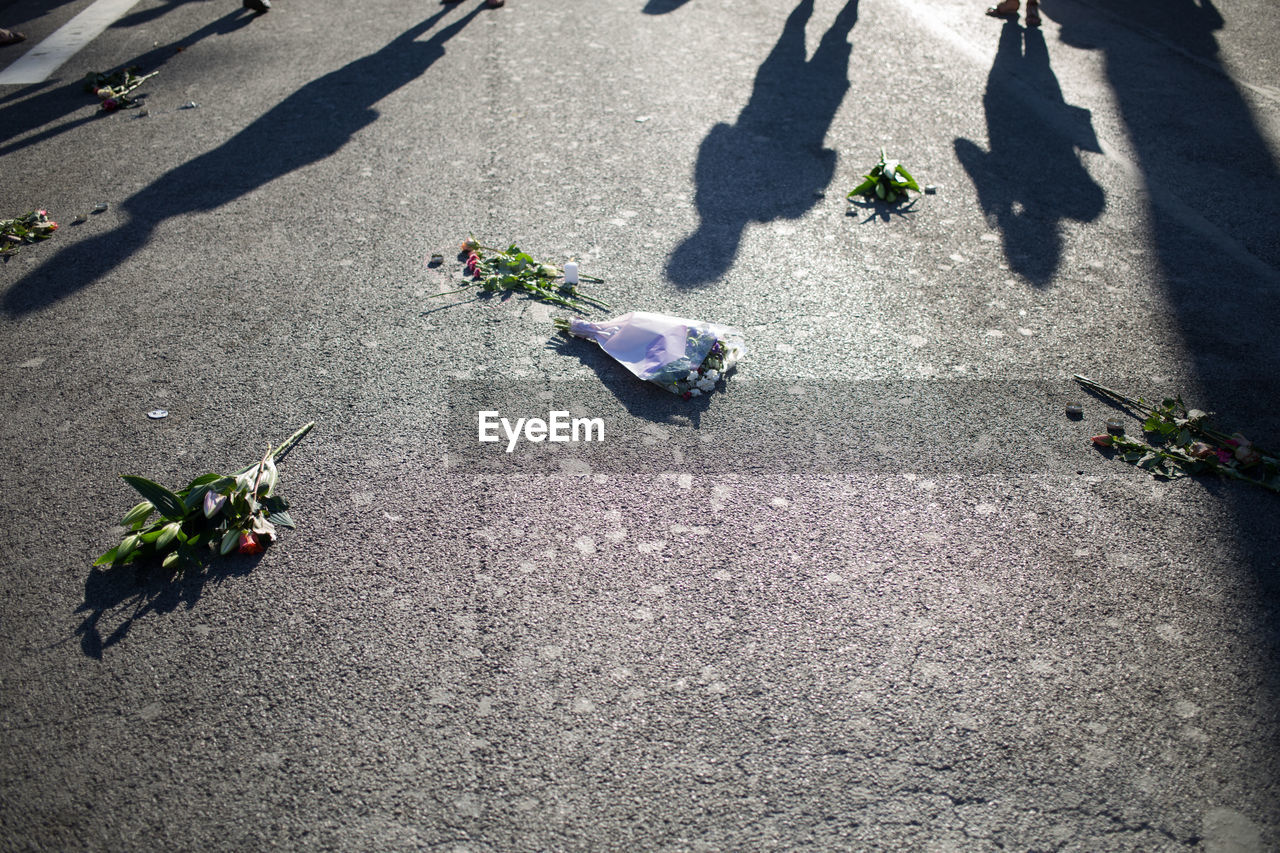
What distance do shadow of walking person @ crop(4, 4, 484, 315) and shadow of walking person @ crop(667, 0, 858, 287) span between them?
292 centimetres

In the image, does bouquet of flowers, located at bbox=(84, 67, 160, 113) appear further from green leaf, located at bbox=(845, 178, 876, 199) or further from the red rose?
green leaf, located at bbox=(845, 178, 876, 199)

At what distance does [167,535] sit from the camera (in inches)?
114

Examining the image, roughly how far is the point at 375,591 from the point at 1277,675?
2979mm

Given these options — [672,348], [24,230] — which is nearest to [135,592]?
[672,348]

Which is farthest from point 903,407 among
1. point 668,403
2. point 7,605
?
point 7,605

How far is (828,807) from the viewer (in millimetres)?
2219

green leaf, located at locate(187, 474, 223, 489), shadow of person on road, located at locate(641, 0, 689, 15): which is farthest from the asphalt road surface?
shadow of person on road, located at locate(641, 0, 689, 15)

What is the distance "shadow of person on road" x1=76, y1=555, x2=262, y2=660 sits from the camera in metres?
2.68

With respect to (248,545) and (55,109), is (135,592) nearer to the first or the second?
(248,545)

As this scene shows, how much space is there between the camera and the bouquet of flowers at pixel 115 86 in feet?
21.8

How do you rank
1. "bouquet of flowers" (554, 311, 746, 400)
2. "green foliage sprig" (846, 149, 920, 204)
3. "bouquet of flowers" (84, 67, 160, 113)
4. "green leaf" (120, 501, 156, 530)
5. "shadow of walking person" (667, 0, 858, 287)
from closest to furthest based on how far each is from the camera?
"green leaf" (120, 501, 156, 530) → "bouquet of flowers" (554, 311, 746, 400) → "shadow of walking person" (667, 0, 858, 287) → "green foliage sprig" (846, 149, 920, 204) → "bouquet of flowers" (84, 67, 160, 113)

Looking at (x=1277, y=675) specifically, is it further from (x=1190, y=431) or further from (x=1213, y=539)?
(x=1190, y=431)

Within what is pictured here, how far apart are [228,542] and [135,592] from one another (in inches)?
13.1

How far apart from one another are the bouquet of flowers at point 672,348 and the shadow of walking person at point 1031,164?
6.54ft
